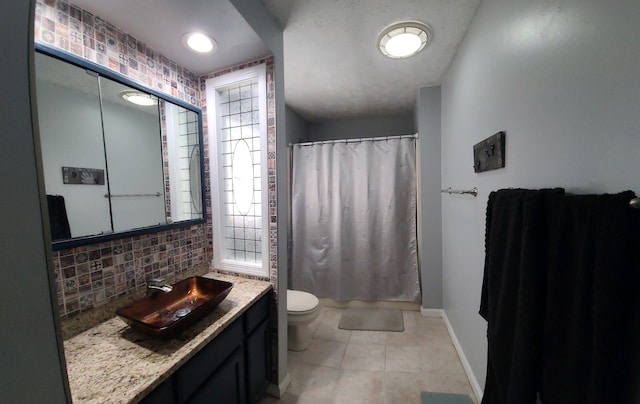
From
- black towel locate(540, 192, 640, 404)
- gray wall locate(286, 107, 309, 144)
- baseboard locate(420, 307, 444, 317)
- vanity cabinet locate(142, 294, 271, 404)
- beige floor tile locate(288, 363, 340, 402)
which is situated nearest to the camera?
black towel locate(540, 192, 640, 404)

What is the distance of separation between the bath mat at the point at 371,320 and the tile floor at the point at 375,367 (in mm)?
72

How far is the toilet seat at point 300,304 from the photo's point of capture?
188 centimetres

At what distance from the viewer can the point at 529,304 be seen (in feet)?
2.44

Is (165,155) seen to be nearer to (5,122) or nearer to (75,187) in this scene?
(75,187)

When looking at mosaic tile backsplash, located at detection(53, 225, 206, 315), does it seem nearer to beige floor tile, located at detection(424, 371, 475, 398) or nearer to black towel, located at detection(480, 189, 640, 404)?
black towel, located at detection(480, 189, 640, 404)

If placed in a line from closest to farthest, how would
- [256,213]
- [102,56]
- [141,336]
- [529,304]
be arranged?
[529,304] → [141,336] → [102,56] → [256,213]

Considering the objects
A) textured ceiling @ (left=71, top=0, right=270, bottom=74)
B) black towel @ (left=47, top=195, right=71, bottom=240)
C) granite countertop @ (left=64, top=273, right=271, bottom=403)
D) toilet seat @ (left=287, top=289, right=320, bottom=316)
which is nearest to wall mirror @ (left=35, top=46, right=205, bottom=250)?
black towel @ (left=47, top=195, right=71, bottom=240)

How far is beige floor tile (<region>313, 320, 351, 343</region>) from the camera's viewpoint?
2192mm

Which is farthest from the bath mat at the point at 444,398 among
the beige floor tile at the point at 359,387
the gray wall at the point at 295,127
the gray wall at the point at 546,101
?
the gray wall at the point at 295,127

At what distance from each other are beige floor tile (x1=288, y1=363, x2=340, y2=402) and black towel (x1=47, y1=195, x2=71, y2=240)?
1.56m

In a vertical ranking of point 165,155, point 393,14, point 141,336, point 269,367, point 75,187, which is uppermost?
point 393,14

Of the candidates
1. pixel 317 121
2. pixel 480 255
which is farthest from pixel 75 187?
pixel 317 121

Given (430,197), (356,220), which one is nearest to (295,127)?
(356,220)

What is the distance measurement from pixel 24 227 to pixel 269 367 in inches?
61.3
